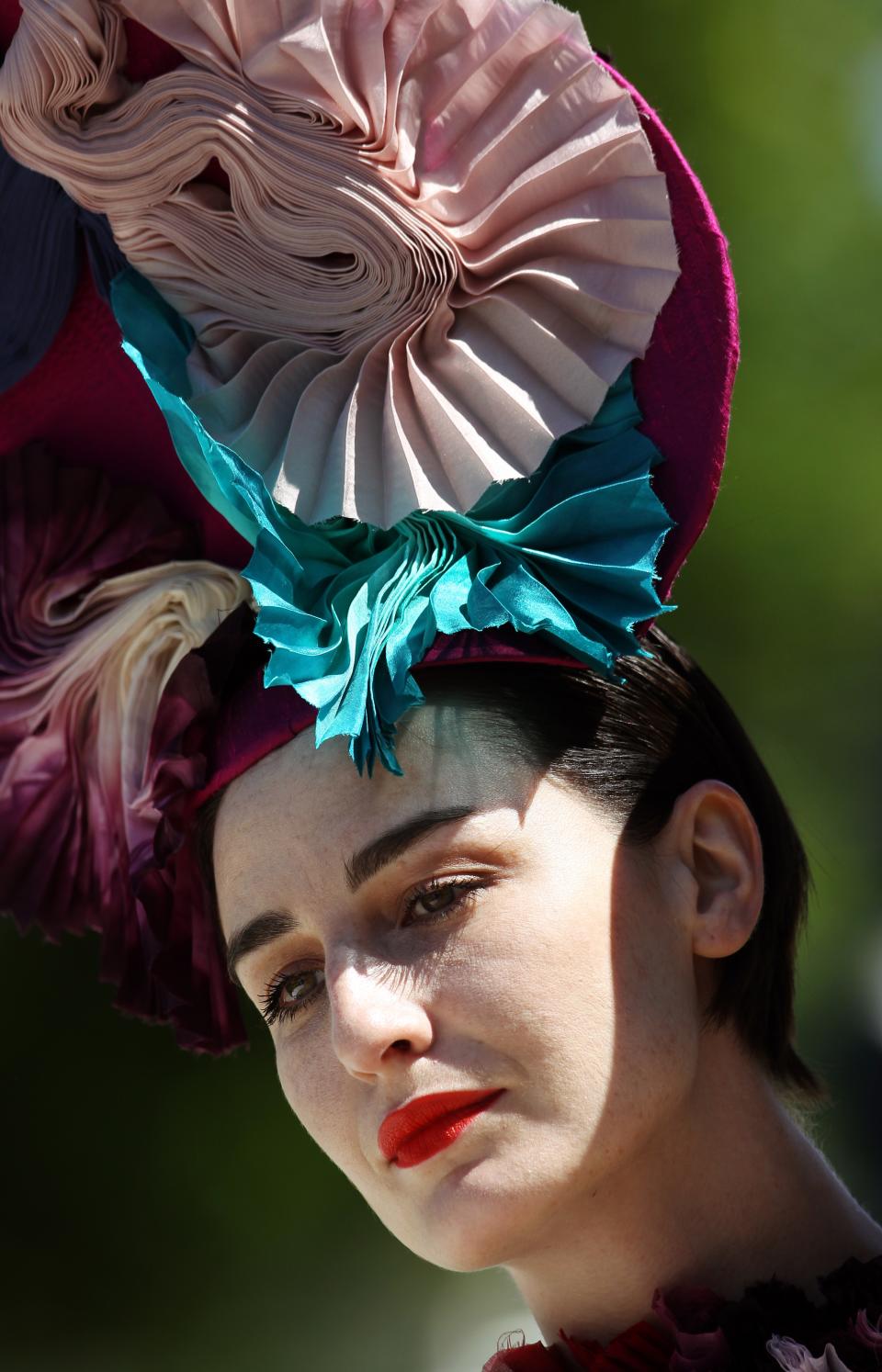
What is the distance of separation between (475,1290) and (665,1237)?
1.26 metres

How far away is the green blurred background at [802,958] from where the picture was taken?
99.5 inches

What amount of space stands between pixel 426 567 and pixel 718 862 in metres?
0.39

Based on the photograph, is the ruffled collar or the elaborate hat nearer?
the ruffled collar

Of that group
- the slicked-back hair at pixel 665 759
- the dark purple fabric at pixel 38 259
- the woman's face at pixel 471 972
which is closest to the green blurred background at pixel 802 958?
the slicked-back hair at pixel 665 759

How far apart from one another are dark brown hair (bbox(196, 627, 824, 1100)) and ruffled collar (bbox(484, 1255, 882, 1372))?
24 cm

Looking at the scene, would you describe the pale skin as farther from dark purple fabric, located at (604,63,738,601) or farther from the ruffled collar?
dark purple fabric, located at (604,63,738,601)

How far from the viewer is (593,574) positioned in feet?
4.60

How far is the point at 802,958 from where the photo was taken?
8.64ft

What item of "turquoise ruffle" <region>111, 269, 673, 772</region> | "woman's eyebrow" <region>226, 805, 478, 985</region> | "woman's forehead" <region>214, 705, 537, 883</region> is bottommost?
"woman's eyebrow" <region>226, 805, 478, 985</region>

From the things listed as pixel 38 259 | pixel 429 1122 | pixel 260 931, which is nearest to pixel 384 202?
pixel 38 259

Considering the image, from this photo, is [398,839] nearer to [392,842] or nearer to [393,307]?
[392,842]

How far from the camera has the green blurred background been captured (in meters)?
2.53

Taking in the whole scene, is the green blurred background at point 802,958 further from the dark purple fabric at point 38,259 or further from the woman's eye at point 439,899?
the dark purple fabric at point 38,259

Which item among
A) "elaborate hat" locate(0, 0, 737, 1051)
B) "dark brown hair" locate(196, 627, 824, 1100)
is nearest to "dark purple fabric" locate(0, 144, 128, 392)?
"elaborate hat" locate(0, 0, 737, 1051)
